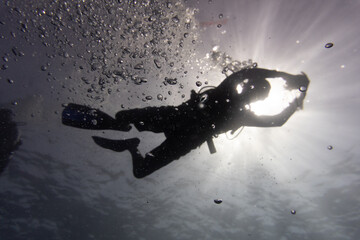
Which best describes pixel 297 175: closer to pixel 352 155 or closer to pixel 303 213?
pixel 352 155

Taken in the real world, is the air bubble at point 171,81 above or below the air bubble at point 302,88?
above

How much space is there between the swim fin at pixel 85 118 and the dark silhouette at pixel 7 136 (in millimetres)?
11010

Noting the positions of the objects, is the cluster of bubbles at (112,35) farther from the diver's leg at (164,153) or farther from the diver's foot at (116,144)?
the diver's leg at (164,153)

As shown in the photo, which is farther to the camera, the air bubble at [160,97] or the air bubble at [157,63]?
the air bubble at [160,97]

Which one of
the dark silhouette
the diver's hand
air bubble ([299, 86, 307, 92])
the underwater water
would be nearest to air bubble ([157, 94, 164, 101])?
the underwater water

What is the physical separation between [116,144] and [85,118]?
1.11 meters

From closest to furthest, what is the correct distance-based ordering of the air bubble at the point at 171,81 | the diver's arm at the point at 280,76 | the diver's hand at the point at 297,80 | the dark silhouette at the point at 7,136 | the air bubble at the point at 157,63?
the diver's arm at the point at 280,76 → the diver's hand at the point at 297,80 → the air bubble at the point at 157,63 → the air bubble at the point at 171,81 → the dark silhouette at the point at 7,136

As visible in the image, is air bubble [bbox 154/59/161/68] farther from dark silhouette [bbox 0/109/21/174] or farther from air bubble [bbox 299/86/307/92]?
dark silhouette [bbox 0/109/21/174]

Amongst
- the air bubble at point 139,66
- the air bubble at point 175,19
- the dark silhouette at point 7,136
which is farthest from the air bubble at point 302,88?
the dark silhouette at point 7,136

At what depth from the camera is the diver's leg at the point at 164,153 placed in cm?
479

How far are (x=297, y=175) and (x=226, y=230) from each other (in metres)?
11.8

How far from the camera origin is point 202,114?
4.45 meters

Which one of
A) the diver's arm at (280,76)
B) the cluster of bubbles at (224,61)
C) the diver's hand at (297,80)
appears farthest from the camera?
the cluster of bubbles at (224,61)

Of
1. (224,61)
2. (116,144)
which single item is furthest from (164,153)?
(224,61)
